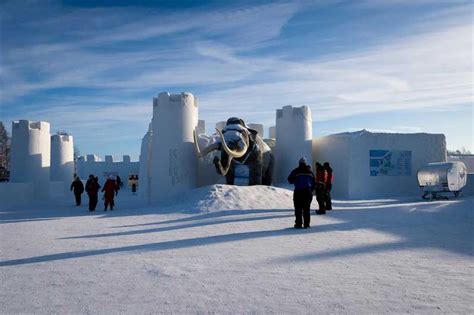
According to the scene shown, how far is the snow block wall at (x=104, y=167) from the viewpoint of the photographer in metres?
39.9

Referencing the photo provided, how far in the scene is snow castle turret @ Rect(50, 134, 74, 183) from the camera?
29.0m

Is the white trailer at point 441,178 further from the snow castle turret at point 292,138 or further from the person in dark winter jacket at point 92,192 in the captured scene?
the person in dark winter jacket at point 92,192

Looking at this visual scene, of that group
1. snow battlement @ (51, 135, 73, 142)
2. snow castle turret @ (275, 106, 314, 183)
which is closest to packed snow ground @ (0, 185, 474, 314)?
snow castle turret @ (275, 106, 314, 183)

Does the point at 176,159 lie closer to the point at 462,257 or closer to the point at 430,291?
the point at 462,257

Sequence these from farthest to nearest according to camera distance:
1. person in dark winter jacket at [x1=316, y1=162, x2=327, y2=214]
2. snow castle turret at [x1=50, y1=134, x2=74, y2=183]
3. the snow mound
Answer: snow castle turret at [x1=50, y1=134, x2=74, y2=183] → the snow mound → person in dark winter jacket at [x1=316, y1=162, x2=327, y2=214]

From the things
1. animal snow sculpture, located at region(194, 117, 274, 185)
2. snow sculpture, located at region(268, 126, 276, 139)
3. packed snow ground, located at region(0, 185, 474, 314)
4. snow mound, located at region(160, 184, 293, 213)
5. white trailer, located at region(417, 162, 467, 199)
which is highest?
snow sculpture, located at region(268, 126, 276, 139)

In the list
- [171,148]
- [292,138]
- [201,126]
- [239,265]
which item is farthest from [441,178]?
[239,265]

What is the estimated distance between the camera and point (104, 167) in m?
40.1

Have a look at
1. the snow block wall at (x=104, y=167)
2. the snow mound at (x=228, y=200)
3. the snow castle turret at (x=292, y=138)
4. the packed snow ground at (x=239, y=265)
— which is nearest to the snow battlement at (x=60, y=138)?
the snow block wall at (x=104, y=167)

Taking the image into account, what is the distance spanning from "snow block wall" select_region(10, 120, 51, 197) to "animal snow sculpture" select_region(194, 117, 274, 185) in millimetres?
8933

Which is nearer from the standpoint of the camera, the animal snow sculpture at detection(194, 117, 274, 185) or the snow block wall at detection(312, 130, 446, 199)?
the animal snow sculpture at detection(194, 117, 274, 185)

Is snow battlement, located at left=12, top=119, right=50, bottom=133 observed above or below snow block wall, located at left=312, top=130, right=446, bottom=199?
above

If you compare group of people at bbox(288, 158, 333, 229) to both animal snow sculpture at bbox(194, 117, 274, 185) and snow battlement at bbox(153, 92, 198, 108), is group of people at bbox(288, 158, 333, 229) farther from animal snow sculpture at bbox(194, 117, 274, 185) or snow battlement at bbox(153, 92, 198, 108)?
snow battlement at bbox(153, 92, 198, 108)

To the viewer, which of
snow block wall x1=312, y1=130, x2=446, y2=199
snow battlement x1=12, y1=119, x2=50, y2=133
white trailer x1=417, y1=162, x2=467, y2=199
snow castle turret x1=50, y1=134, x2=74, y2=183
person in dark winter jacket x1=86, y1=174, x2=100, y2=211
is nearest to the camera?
person in dark winter jacket x1=86, y1=174, x2=100, y2=211
